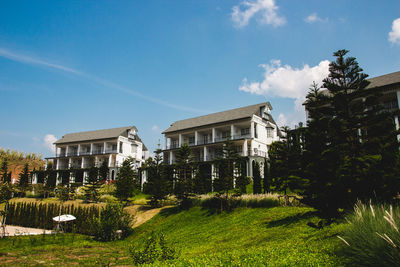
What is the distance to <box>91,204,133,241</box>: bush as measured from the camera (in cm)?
2011

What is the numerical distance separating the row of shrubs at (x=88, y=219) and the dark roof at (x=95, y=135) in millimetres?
23544

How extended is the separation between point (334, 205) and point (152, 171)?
67.0ft

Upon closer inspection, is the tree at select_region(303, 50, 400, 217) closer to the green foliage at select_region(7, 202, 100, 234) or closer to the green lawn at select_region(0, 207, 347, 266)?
the green lawn at select_region(0, 207, 347, 266)

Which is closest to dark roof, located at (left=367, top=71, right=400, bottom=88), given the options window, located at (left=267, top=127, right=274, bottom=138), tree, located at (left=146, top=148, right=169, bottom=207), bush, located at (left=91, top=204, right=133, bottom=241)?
window, located at (left=267, top=127, right=274, bottom=138)

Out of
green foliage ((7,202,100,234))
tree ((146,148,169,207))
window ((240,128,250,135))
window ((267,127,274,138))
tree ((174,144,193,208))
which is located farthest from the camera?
window ((267,127,274,138))

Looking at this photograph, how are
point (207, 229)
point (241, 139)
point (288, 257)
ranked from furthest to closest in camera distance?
point (241, 139), point (207, 229), point (288, 257)

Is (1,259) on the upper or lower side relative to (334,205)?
lower

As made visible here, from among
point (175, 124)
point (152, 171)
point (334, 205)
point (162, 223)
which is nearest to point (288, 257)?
point (334, 205)

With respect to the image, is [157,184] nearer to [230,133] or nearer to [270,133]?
[230,133]

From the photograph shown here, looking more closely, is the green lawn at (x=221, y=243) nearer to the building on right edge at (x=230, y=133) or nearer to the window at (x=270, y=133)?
the building on right edge at (x=230, y=133)

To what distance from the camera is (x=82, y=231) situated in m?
25.2

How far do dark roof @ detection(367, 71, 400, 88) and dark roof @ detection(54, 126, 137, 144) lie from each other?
138ft

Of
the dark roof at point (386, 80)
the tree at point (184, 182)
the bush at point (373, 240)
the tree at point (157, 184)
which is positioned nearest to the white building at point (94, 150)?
the tree at point (157, 184)

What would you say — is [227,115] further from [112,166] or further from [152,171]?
[112,166]
